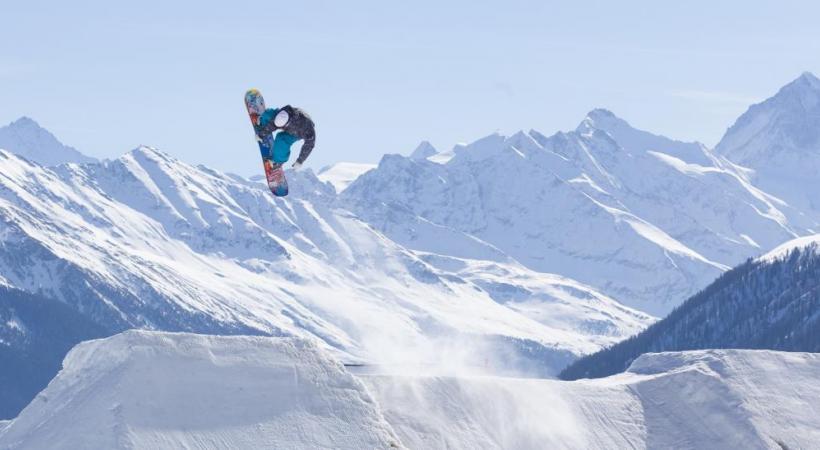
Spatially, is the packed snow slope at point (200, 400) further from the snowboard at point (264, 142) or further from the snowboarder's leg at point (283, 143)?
the snowboarder's leg at point (283, 143)

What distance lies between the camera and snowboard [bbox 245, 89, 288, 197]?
3489 inches

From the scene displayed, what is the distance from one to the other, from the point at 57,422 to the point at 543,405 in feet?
140

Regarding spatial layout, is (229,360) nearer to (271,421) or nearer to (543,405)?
(271,421)

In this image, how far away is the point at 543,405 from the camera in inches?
5969

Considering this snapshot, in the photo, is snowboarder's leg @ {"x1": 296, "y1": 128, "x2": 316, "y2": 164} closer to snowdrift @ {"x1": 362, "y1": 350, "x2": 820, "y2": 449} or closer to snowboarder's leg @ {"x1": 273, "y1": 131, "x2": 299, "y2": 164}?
snowboarder's leg @ {"x1": 273, "y1": 131, "x2": 299, "y2": 164}

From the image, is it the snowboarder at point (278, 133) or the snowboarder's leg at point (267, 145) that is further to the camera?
the snowboarder's leg at point (267, 145)

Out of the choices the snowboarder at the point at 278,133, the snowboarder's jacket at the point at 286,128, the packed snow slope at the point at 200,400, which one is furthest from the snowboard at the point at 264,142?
the packed snow slope at the point at 200,400

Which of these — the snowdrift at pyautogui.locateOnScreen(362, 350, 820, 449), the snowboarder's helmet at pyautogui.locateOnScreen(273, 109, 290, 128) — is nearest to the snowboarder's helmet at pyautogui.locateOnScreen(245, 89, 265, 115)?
the snowboarder's helmet at pyautogui.locateOnScreen(273, 109, 290, 128)

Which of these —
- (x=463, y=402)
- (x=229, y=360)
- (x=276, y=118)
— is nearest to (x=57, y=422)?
(x=229, y=360)

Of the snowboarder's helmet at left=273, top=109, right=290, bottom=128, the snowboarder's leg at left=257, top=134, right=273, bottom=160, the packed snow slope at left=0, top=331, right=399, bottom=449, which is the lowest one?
the packed snow slope at left=0, top=331, right=399, bottom=449

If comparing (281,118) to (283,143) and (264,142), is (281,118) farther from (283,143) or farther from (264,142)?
(264,142)

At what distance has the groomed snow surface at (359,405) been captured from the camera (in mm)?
128125

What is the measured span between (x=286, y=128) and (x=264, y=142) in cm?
449

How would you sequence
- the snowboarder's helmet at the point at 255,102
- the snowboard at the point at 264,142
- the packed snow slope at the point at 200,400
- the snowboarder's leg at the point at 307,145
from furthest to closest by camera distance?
the packed snow slope at the point at 200,400 < the snowboarder's helmet at the point at 255,102 < the snowboard at the point at 264,142 < the snowboarder's leg at the point at 307,145
